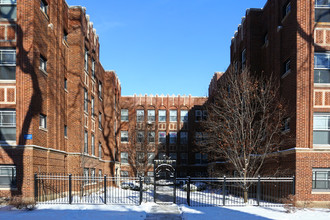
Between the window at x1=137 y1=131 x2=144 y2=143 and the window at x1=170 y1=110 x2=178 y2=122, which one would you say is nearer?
the window at x1=137 y1=131 x2=144 y2=143

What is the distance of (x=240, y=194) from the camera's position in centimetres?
2178

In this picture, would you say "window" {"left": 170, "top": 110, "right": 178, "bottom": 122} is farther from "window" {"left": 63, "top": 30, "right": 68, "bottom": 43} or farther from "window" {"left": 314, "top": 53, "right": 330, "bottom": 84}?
"window" {"left": 314, "top": 53, "right": 330, "bottom": 84}

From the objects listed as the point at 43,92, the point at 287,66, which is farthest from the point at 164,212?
the point at 287,66

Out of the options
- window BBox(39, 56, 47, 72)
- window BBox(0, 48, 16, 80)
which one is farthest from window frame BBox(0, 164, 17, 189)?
window BBox(39, 56, 47, 72)

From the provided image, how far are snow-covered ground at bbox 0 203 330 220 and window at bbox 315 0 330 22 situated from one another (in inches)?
430

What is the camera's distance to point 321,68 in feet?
52.5

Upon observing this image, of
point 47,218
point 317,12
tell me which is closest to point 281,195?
point 317,12

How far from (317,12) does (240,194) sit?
560 inches

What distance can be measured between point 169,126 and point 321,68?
2992 cm

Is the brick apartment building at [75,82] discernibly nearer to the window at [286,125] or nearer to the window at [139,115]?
the window at [286,125]

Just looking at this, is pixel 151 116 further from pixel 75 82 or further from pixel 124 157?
pixel 75 82

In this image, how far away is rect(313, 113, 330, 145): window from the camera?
1579 cm

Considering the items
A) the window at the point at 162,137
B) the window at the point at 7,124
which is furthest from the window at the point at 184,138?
the window at the point at 7,124

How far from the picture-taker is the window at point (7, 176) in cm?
1549
